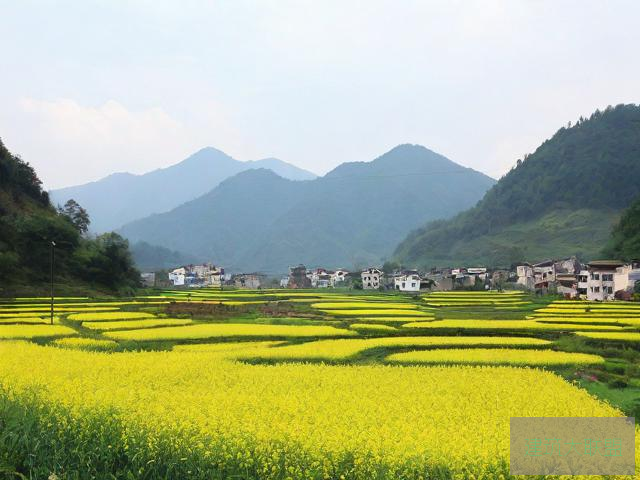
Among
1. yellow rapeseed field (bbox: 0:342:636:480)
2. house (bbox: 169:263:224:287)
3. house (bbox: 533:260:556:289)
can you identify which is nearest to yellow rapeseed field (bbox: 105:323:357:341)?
yellow rapeseed field (bbox: 0:342:636:480)

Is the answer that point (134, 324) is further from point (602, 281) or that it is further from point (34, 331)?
point (602, 281)

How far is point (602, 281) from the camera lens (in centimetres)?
6169

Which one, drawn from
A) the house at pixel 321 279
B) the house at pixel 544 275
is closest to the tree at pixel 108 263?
the house at pixel 321 279

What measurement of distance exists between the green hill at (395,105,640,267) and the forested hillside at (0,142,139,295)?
83400mm

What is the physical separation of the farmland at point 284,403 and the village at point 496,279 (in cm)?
3846

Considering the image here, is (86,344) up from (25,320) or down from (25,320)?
down

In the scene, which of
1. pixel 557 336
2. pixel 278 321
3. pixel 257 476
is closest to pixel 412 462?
pixel 257 476

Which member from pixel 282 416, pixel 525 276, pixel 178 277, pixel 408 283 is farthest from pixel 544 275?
pixel 282 416

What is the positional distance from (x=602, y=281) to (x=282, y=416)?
6043 centimetres

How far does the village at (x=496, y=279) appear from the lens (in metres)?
61.1

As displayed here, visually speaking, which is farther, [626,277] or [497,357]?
[626,277]

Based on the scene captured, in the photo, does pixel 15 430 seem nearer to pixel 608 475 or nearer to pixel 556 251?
pixel 608 475

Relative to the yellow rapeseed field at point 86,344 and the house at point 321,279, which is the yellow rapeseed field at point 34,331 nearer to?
the yellow rapeseed field at point 86,344

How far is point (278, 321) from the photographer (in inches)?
1389
